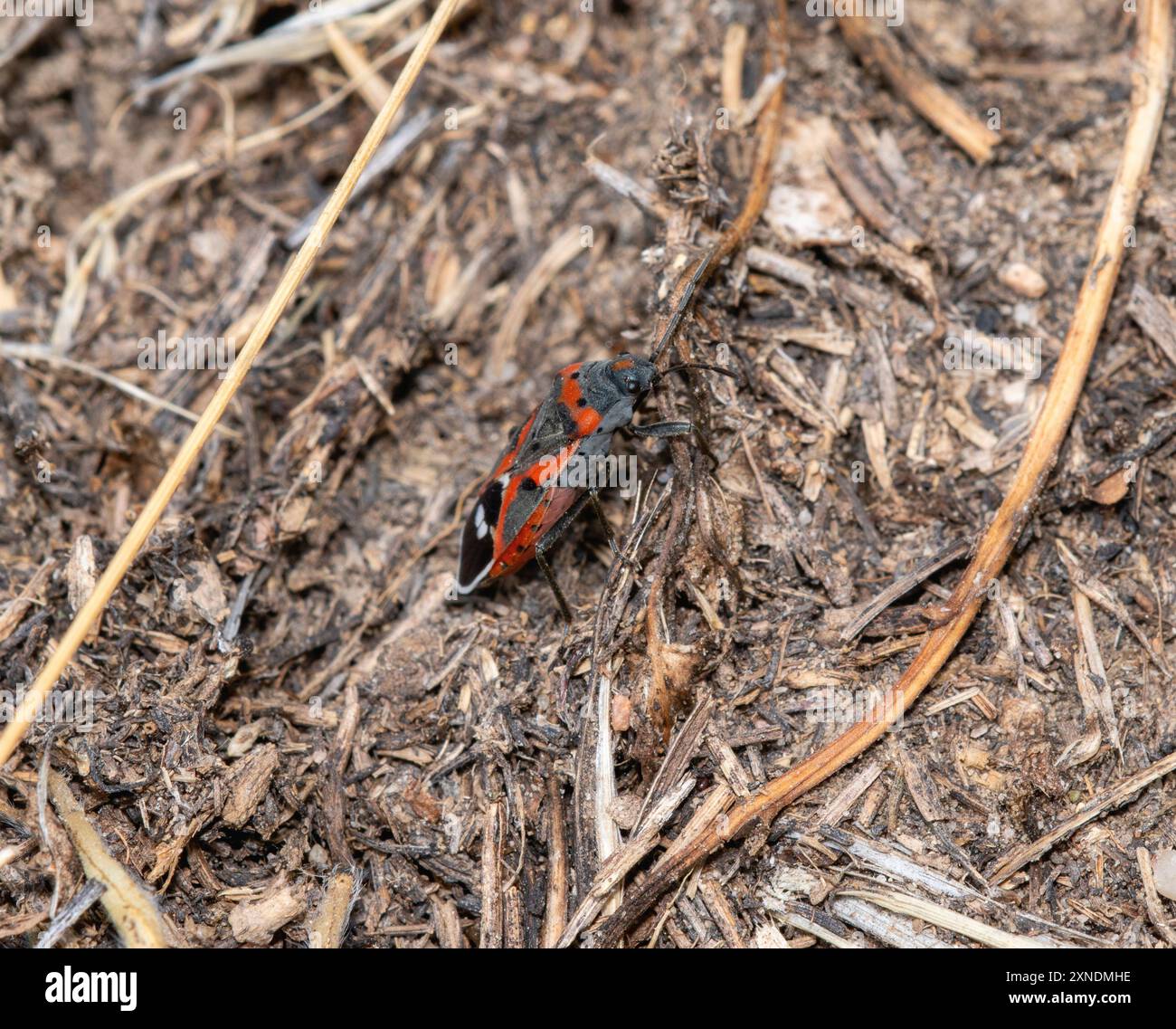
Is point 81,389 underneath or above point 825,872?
above

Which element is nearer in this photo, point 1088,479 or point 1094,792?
point 1094,792

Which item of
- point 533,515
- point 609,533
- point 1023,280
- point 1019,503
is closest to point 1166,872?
point 1019,503

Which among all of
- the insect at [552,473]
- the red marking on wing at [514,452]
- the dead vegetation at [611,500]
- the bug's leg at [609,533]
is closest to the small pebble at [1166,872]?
the dead vegetation at [611,500]

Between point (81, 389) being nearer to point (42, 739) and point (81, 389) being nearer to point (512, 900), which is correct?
point (42, 739)

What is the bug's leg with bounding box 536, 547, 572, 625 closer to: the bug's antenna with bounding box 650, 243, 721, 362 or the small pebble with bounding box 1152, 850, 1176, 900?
the bug's antenna with bounding box 650, 243, 721, 362

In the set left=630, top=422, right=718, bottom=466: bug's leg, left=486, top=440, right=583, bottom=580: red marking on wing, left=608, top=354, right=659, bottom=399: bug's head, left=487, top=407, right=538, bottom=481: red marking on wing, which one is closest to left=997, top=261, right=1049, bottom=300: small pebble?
left=630, top=422, right=718, bottom=466: bug's leg
